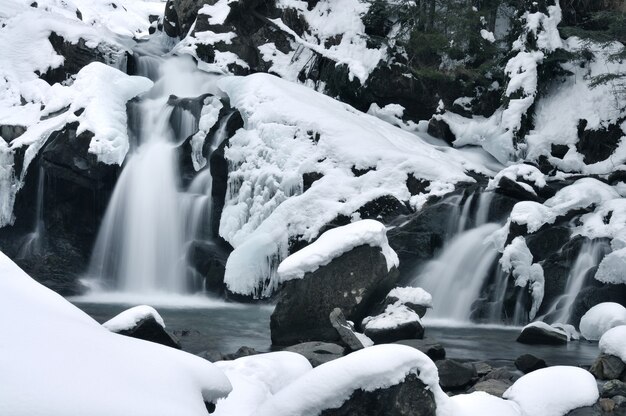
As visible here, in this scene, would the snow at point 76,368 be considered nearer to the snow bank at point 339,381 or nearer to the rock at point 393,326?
the snow bank at point 339,381

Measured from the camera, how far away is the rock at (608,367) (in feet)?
20.7

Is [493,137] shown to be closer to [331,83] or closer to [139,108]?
[331,83]

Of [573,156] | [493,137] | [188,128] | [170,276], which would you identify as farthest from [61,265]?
[573,156]

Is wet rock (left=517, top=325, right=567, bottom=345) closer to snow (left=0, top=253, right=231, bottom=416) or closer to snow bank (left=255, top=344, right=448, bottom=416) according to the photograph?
snow bank (left=255, top=344, right=448, bottom=416)

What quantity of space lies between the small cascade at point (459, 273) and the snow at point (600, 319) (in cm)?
187

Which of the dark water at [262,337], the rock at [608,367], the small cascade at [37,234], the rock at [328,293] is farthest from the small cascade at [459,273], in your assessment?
the small cascade at [37,234]

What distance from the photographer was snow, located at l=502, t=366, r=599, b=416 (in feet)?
16.0

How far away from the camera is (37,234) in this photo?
14.2 metres

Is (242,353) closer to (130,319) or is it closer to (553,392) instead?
(130,319)

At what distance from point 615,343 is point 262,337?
13.9 ft

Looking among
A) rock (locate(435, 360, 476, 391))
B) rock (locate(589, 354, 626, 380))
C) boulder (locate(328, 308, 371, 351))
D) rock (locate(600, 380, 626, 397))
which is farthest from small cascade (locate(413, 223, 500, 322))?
rock (locate(600, 380, 626, 397))

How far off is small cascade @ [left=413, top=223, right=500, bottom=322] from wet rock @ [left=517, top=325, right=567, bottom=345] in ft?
5.92

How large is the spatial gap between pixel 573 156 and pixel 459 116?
3307 millimetres

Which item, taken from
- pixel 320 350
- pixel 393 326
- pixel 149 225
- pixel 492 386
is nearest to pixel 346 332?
pixel 320 350
